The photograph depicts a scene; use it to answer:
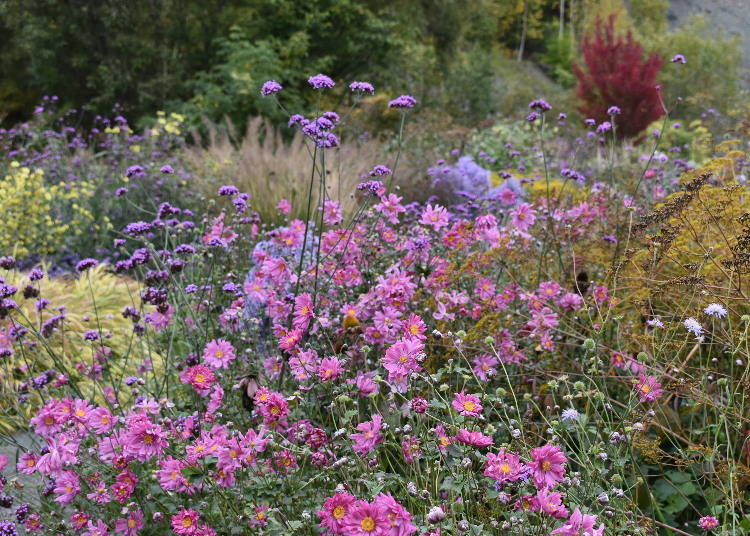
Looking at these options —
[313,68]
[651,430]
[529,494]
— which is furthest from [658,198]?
[313,68]

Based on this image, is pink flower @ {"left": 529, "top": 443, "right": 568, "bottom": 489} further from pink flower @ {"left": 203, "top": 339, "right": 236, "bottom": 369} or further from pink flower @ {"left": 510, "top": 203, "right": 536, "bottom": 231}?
pink flower @ {"left": 510, "top": 203, "right": 536, "bottom": 231}

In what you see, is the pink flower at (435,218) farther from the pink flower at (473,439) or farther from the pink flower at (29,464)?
the pink flower at (29,464)

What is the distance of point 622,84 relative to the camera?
1187 centimetres

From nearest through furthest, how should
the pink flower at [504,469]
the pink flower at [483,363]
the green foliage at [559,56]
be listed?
the pink flower at [504,469] → the pink flower at [483,363] → the green foliage at [559,56]

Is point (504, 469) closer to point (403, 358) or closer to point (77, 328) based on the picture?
point (403, 358)

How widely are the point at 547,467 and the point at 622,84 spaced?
11.7m

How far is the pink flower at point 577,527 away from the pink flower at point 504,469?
0.13 meters

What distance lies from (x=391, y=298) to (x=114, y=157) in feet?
20.8

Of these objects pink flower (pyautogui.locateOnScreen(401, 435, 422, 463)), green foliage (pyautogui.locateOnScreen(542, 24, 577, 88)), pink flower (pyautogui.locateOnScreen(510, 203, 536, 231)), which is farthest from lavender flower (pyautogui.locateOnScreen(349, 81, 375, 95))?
green foliage (pyautogui.locateOnScreen(542, 24, 577, 88))

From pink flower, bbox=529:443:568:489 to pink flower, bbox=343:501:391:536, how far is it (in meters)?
0.33

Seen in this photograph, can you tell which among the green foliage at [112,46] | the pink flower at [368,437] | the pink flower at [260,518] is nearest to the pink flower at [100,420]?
the pink flower at [260,518]

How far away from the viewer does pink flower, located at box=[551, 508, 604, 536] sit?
1.26 m

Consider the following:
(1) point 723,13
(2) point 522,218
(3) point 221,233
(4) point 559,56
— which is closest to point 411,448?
(2) point 522,218

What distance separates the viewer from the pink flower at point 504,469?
1.36 m
